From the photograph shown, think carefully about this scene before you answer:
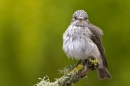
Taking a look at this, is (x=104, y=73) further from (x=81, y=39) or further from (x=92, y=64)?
(x=92, y=64)

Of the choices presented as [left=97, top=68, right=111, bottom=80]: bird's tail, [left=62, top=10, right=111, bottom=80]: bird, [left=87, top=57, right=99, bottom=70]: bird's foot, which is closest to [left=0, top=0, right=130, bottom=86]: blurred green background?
[left=97, top=68, right=111, bottom=80]: bird's tail

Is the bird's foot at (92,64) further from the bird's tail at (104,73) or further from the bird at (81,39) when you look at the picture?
the bird's tail at (104,73)

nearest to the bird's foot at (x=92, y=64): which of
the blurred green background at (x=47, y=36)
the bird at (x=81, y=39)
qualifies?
the bird at (x=81, y=39)

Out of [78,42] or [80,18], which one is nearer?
[78,42]

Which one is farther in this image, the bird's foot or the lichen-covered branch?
the bird's foot

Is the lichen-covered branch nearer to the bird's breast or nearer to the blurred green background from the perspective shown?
the bird's breast

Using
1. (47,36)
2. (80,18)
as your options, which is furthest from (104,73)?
(47,36)
